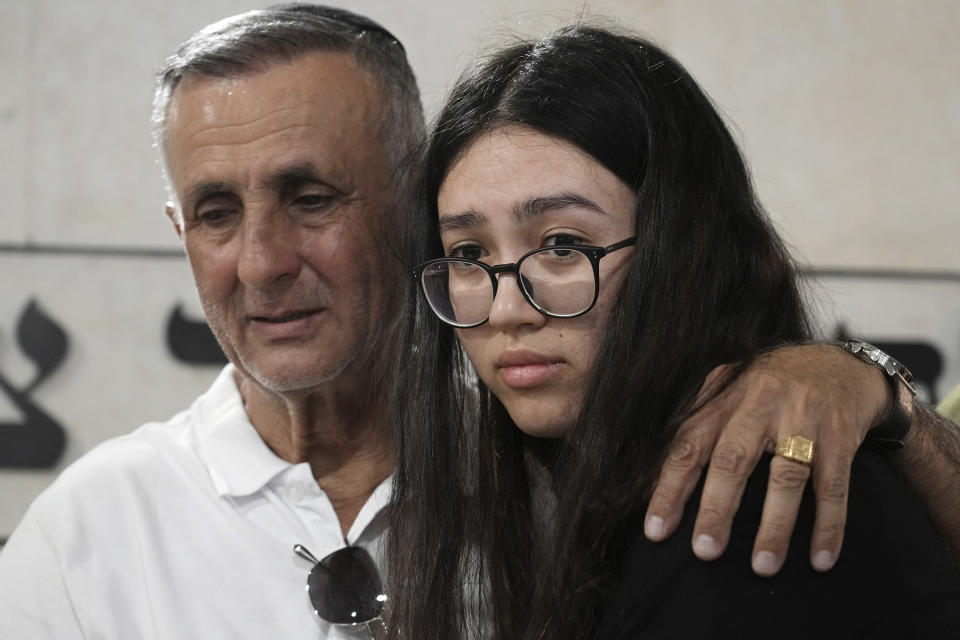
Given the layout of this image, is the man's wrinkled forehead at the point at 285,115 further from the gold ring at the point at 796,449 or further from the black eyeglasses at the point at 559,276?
the gold ring at the point at 796,449

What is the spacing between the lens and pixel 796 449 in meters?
0.97

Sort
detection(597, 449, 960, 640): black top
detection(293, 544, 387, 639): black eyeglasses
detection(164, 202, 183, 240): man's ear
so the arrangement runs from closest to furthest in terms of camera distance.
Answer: detection(597, 449, 960, 640): black top < detection(293, 544, 387, 639): black eyeglasses < detection(164, 202, 183, 240): man's ear

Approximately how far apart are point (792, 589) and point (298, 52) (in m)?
1.13

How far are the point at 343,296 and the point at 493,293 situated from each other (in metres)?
0.49

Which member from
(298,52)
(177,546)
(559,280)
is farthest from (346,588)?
(298,52)

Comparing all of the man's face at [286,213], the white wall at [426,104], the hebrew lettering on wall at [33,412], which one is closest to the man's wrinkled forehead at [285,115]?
the man's face at [286,213]

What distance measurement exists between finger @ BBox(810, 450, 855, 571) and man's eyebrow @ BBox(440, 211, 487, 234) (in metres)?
0.46

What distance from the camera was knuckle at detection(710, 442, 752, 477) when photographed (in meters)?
0.96

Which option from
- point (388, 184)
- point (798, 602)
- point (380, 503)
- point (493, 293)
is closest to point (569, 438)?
point (493, 293)

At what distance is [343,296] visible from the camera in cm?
163

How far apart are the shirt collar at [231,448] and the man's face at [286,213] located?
127 mm

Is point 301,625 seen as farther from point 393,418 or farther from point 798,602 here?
point 798,602

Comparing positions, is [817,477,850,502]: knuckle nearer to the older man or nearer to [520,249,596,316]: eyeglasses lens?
[520,249,596,316]: eyeglasses lens

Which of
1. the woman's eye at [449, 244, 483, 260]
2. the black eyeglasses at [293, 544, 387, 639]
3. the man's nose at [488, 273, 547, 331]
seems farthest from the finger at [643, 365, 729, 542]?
the black eyeglasses at [293, 544, 387, 639]
